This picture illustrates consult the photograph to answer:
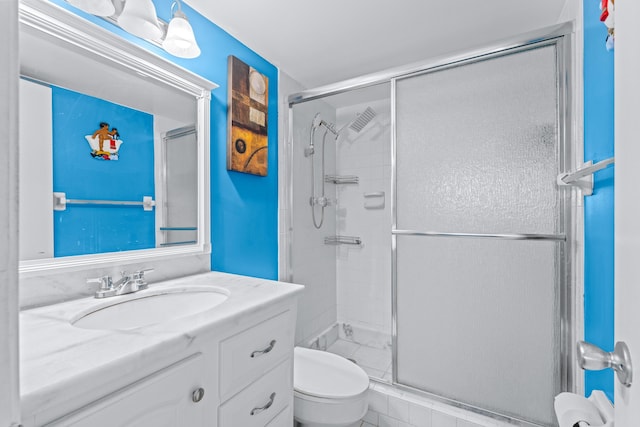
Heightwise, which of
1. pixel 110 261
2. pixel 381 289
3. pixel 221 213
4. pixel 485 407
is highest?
pixel 221 213

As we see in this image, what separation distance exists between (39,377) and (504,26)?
2.26 meters

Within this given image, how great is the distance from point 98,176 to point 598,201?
1821 millimetres

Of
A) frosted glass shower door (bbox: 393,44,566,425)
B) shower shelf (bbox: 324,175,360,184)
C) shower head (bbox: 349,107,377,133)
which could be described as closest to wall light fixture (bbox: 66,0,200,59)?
frosted glass shower door (bbox: 393,44,566,425)

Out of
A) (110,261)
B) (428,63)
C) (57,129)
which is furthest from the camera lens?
(428,63)

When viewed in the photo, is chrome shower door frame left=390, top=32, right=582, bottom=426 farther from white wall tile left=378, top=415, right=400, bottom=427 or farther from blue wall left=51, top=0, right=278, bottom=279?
blue wall left=51, top=0, right=278, bottom=279

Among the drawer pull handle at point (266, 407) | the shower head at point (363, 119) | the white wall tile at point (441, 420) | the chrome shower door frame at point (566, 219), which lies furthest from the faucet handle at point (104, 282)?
the shower head at point (363, 119)

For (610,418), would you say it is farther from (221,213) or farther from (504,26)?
(504,26)

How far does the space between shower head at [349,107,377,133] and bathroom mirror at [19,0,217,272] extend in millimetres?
1304

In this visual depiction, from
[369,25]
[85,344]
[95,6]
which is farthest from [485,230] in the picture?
[95,6]

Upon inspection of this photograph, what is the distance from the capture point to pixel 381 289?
8.74 ft

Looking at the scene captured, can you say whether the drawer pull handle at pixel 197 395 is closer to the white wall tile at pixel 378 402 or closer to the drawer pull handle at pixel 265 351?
the drawer pull handle at pixel 265 351

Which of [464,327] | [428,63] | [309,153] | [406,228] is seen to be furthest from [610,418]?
[309,153]

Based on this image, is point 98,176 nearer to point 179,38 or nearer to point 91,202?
point 91,202

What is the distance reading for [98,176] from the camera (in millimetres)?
1099
